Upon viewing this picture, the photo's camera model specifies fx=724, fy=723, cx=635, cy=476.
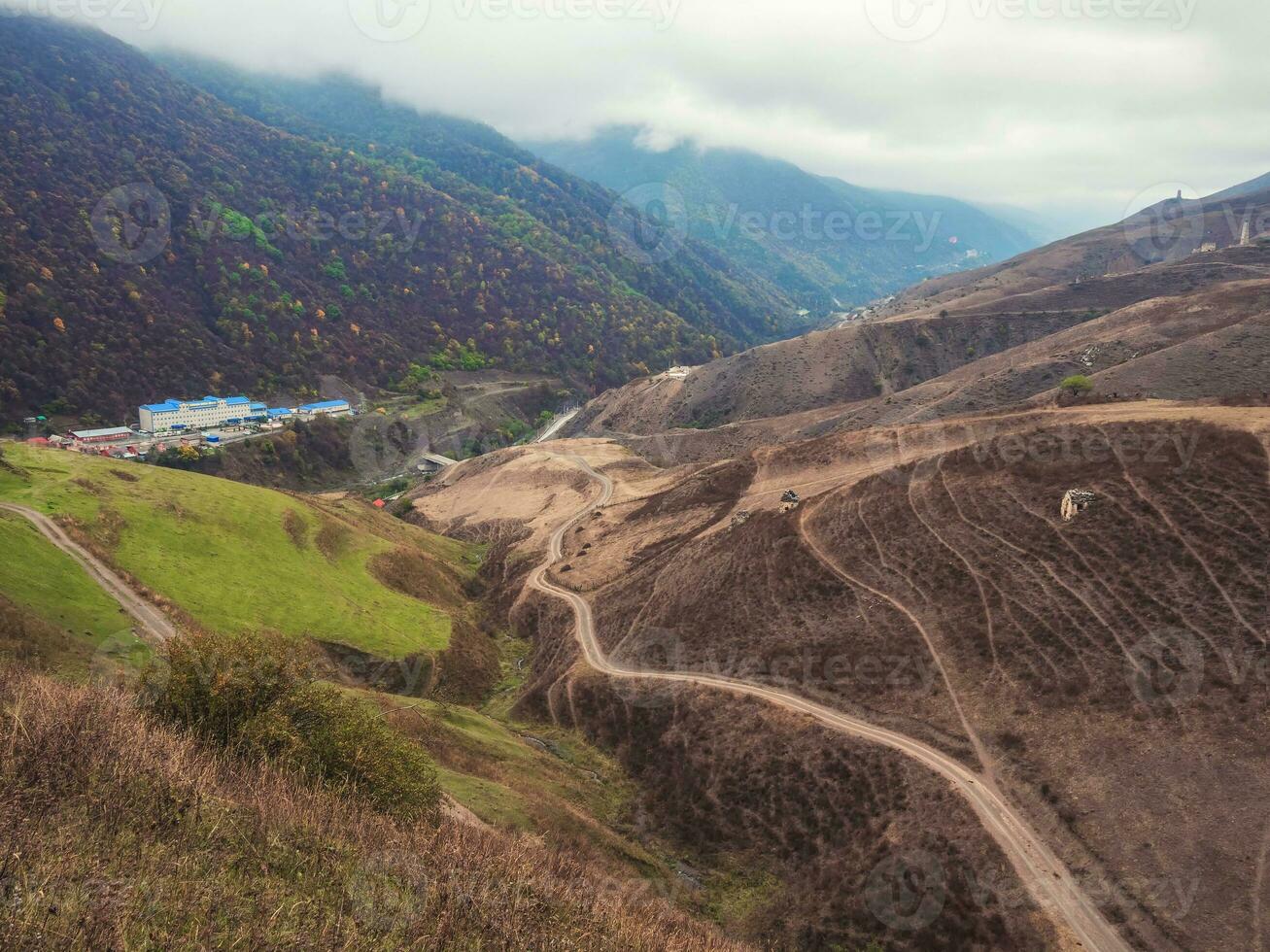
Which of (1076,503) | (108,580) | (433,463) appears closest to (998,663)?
(1076,503)

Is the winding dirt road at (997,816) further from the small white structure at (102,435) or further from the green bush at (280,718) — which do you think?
the small white structure at (102,435)

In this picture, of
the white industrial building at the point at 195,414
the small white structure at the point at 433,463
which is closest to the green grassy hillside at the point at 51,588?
the white industrial building at the point at 195,414

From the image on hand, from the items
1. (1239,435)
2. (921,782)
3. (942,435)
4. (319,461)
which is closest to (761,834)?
(921,782)

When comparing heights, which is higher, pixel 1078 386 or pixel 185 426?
pixel 1078 386

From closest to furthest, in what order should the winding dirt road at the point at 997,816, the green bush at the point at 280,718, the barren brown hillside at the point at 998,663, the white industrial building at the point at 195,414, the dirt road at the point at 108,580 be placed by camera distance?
the green bush at the point at 280,718 < the winding dirt road at the point at 997,816 < the barren brown hillside at the point at 998,663 < the dirt road at the point at 108,580 < the white industrial building at the point at 195,414

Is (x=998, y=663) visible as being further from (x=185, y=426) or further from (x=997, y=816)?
(x=185, y=426)
